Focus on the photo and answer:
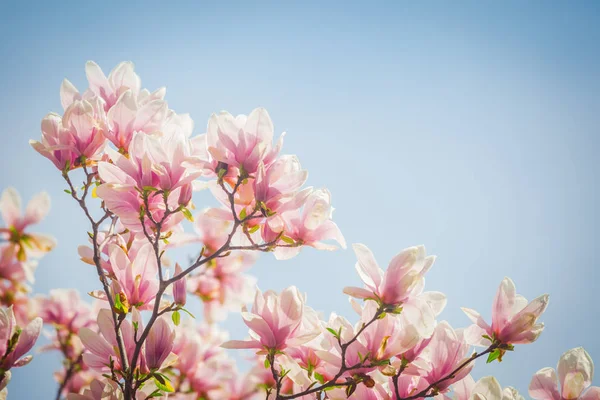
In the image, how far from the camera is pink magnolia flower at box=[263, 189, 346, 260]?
1.20 metres

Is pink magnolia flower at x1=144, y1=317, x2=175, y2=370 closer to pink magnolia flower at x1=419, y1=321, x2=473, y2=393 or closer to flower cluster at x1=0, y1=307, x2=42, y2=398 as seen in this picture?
flower cluster at x1=0, y1=307, x2=42, y2=398

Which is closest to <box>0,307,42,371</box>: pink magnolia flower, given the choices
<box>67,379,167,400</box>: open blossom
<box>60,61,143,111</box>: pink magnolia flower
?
<box>67,379,167,400</box>: open blossom

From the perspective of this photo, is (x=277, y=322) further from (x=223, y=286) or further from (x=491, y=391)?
(x=223, y=286)

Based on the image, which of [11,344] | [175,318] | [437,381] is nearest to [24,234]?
[11,344]

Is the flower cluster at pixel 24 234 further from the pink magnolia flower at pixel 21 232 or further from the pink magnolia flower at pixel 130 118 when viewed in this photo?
the pink magnolia flower at pixel 130 118

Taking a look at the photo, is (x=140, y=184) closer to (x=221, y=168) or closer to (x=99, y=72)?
(x=221, y=168)

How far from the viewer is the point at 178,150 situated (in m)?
1.14

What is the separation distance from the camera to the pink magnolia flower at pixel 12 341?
1.21m

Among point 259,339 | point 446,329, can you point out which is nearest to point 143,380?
point 259,339

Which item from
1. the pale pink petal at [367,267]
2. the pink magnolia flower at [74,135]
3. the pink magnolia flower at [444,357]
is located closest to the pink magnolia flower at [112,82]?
the pink magnolia flower at [74,135]

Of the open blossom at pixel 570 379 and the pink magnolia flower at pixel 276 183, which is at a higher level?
the pink magnolia flower at pixel 276 183

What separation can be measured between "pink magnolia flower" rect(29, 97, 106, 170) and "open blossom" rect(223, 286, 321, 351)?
708 millimetres

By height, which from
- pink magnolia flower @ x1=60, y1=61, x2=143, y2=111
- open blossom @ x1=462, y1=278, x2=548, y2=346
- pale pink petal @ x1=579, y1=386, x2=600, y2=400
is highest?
pink magnolia flower @ x1=60, y1=61, x2=143, y2=111

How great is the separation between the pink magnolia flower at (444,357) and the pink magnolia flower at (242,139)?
78 cm
